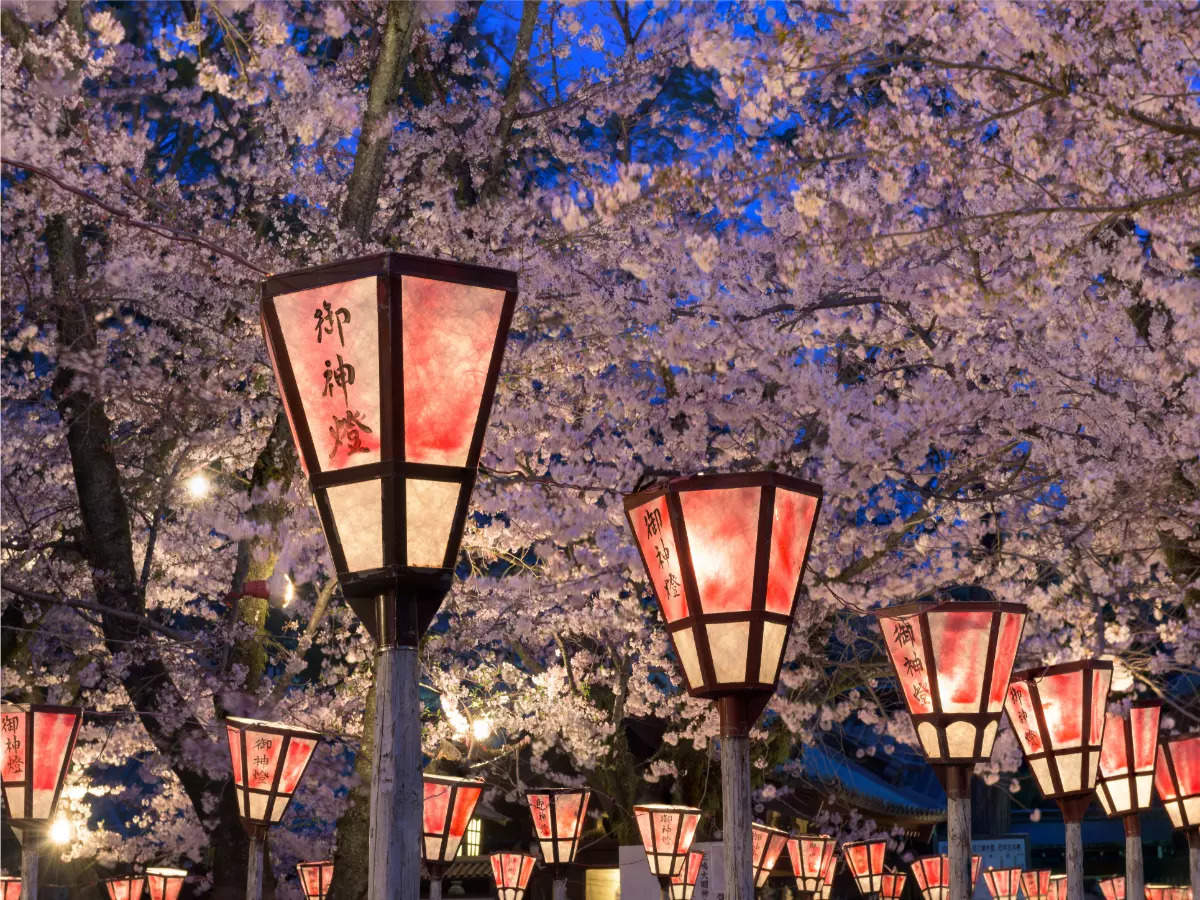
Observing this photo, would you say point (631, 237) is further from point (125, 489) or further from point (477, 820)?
point (477, 820)

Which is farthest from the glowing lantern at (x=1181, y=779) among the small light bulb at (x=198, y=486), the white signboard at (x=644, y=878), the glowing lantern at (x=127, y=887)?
the glowing lantern at (x=127, y=887)

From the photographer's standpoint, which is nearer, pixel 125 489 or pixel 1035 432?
pixel 1035 432

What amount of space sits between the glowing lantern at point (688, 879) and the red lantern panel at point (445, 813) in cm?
249

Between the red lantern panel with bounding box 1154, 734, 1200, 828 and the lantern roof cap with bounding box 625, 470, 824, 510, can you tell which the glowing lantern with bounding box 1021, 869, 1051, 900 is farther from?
the lantern roof cap with bounding box 625, 470, 824, 510

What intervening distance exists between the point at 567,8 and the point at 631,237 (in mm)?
3685

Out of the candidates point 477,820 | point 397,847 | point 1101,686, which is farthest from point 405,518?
point 477,820

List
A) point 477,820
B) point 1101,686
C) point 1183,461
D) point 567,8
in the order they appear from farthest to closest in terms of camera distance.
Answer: point 477,820 < point 567,8 < point 1183,461 < point 1101,686

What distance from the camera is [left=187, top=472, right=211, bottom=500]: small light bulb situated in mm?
15773

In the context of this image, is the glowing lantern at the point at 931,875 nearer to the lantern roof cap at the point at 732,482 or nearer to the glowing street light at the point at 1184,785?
the glowing street light at the point at 1184,785

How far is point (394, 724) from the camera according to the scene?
2.94m

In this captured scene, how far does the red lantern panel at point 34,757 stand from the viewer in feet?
28.0

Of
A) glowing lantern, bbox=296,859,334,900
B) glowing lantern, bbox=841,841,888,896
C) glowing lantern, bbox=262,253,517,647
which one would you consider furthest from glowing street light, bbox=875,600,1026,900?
glowing lantern, bbox=841,841,888,896

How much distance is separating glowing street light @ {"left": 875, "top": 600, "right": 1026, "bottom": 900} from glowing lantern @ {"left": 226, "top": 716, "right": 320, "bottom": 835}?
207 inches

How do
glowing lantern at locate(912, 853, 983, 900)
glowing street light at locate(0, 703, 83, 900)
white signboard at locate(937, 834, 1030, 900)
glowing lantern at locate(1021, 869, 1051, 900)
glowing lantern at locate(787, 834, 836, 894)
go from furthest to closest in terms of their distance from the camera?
1. white signboard at locate(937, 834, 1030, 900)
2. glowing lantern at locate(1021, 869, 1051, 900)
3. glowing lantern at locate(912, 853, 983, 900)
4. glowing lantern at locate(787, 834, 836, 894)
5. glowing street light at locate(0, 703, 83, 900)
